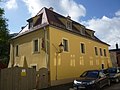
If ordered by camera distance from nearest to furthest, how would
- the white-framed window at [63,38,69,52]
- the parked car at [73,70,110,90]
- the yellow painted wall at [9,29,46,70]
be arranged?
the parked car at [73,70,110,90], the yellow painted wall at [9,29,46,70], the white-framed window at [63,38,69,52]

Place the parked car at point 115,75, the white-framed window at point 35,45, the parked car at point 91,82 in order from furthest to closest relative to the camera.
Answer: the white-framed window at point 35,45 < the parked car at point 115,75 < the parked car at point 91,82

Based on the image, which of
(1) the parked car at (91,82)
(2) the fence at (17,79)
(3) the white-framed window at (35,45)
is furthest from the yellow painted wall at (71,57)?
(1) the parked car at (91,82)

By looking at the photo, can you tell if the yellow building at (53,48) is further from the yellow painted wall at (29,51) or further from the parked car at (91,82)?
the parked car at (91,82)

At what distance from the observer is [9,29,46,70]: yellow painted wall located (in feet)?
65.6

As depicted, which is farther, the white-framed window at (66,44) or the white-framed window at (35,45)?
the white-framed window at (66,44)

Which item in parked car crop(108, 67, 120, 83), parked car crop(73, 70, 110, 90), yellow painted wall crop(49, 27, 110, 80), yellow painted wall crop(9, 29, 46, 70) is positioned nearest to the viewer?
parked car crop(73, 70, 110, 90)

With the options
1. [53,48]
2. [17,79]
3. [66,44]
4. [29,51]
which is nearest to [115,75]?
[66,44]

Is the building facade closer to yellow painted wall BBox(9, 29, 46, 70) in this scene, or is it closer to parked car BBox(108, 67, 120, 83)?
parked car BBox(108, 67, 120, 83)

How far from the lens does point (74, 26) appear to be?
26.0 meters

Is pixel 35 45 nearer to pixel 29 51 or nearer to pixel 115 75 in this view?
pixel 29 51

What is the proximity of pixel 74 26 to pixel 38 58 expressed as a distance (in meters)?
8.28

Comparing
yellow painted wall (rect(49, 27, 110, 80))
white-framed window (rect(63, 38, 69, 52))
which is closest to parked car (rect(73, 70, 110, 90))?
yellow painted wall (rect(49, 27, 110, 80))

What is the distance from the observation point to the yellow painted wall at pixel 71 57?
64.2 feet

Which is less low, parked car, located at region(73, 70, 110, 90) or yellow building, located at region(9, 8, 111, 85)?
yellow building, located at region(9, 8, 111, 85)
